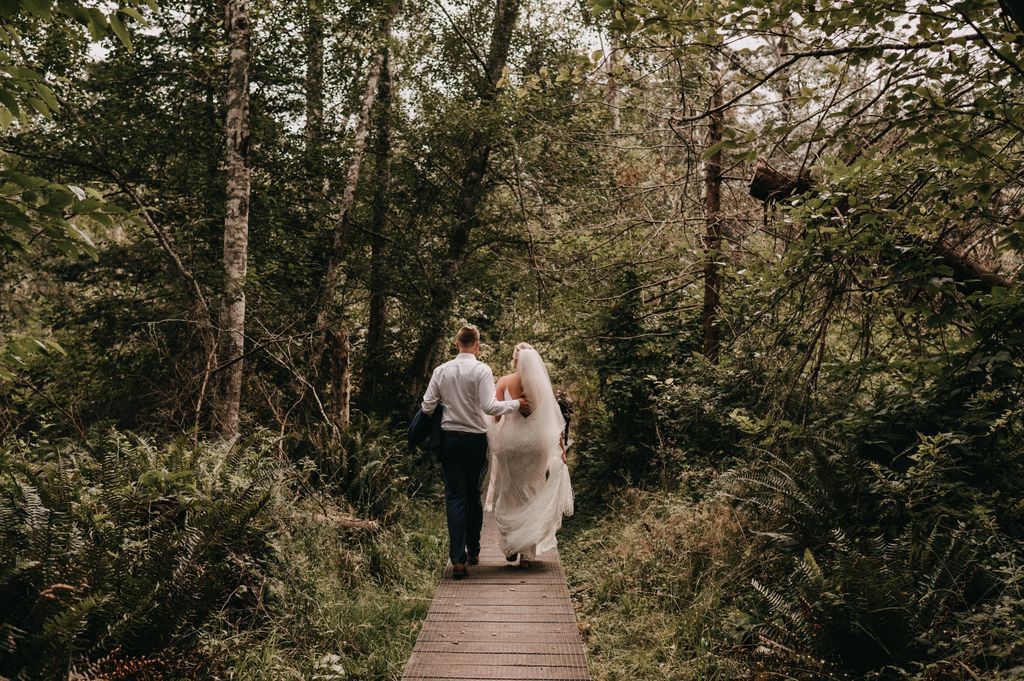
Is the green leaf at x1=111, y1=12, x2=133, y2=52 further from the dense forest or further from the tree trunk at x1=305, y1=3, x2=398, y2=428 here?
the tree trunk at x1=305, y1=3, x2=398, y2=428

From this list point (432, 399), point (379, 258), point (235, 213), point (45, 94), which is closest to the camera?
point (45, 94)

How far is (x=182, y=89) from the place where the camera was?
39.6ft

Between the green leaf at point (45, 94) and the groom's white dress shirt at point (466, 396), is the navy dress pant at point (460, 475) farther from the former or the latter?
the green leaf at point (45, 94)

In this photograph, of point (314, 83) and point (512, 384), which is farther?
point (314, 83)

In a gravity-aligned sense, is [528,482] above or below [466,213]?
below

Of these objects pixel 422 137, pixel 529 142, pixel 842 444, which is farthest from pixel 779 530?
pixel 422 137

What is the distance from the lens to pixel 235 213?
9211 millimetres

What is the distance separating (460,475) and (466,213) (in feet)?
27.1

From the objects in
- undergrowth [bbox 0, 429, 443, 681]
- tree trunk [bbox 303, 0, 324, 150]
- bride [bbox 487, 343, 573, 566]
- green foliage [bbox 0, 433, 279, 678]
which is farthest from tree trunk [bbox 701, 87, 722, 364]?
tree trunk [bbox 303, 0, 324, 150]

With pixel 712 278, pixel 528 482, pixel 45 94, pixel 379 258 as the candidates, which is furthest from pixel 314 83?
pixel 45 94

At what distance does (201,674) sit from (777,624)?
12.4 ft

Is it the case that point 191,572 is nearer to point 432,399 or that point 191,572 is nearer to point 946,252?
point 432,399

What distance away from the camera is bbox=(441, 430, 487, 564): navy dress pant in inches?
287

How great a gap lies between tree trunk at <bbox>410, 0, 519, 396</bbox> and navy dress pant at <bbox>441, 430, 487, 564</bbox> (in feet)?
23.1
